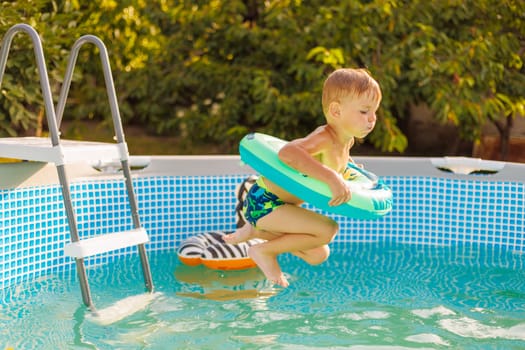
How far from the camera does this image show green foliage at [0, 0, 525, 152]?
702cm

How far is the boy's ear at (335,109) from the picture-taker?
3278 mm

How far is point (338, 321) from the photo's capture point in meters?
3.96

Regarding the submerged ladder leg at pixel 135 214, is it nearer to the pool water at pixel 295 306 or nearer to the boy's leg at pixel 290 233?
the pool water at pixel 295 306

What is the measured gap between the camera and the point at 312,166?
126 inches

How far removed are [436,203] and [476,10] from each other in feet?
9.45

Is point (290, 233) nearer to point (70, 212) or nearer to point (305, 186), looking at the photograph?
point (305, 186)

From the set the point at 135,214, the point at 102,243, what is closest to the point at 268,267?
the point at 102,243

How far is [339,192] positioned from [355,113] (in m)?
0.34

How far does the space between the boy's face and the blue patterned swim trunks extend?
18.1 inches

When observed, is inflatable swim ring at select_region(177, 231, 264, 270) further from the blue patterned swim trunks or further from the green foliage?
the green foliage

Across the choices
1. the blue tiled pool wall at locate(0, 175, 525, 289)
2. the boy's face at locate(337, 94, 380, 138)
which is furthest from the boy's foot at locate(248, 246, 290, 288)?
the blue tiled pool wall at locate(0, 175, 525, 289)

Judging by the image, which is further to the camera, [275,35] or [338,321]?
[275,35]

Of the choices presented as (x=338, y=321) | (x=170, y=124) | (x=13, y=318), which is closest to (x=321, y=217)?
(x=338, y=321)

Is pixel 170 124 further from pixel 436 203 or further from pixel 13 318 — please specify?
pixel 13 318
